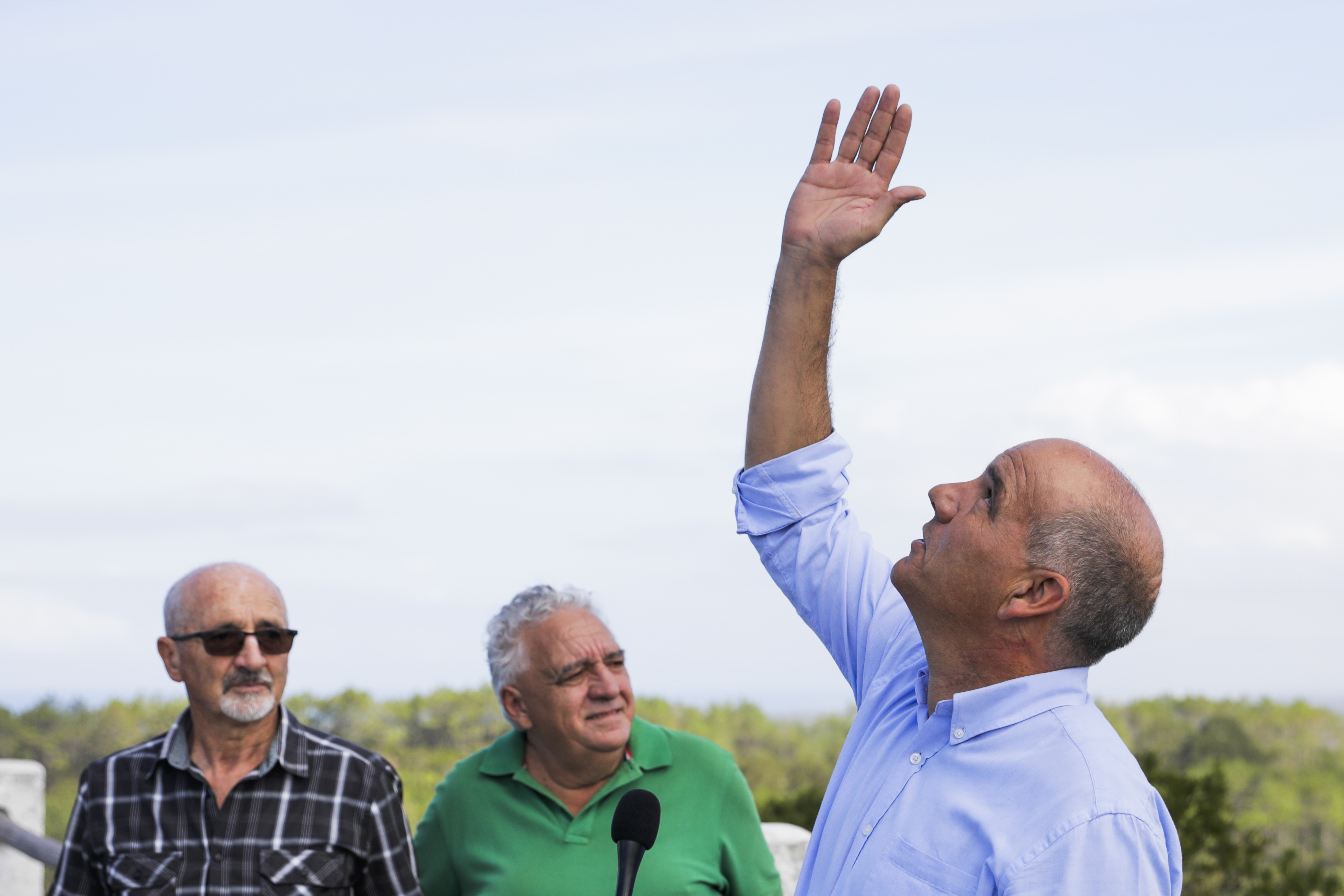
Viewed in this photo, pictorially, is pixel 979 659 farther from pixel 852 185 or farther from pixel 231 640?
pixel 231 640

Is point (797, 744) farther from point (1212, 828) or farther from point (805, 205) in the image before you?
point (805, 205)

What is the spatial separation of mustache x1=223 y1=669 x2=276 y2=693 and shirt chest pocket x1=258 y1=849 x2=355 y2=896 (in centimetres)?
47

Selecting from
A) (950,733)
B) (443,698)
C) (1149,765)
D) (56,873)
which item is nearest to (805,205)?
(950,733)

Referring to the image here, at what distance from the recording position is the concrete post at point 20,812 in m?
5.64

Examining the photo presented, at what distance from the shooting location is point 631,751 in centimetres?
383

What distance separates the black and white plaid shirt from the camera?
345 cm

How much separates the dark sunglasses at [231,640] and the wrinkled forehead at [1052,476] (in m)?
2.35

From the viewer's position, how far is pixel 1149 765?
745cm

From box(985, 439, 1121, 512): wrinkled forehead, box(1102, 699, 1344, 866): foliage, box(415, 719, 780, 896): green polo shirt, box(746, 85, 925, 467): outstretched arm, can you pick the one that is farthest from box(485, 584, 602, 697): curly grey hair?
box(1102, 699, 1344, 866): foliage

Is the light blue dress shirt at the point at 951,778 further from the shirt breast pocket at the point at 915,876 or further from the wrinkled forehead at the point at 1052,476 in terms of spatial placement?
the wrinkled forehead at the point at 1052,476

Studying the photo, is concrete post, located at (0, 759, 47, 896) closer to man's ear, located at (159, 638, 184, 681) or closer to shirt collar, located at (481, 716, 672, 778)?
man's ear, located at (159, 638, 184, 681)

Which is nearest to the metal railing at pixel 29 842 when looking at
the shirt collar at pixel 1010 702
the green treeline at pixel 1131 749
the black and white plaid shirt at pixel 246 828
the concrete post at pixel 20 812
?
the concrete post at pixel 20 812

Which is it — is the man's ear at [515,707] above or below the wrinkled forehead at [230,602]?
below

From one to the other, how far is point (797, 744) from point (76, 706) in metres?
5.11
